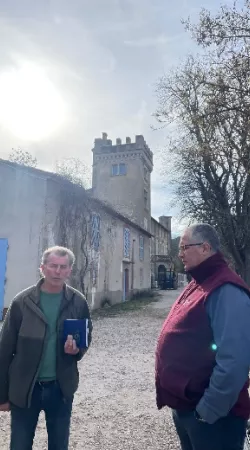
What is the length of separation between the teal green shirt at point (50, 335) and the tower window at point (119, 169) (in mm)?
27905

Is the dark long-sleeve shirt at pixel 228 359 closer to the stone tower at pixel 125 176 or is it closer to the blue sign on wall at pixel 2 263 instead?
the blue sign on wall at pixel 2 263

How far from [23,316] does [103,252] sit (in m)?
14.0

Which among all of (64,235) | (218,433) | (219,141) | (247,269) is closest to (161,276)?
(247,269)

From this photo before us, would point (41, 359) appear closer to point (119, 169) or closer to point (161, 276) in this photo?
point (119, 169)

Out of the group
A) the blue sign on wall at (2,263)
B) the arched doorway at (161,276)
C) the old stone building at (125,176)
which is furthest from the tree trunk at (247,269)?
the arched doorway at (161,276)

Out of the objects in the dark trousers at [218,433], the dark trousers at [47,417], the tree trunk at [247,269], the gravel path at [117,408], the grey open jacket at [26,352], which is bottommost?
the gravel path at [117,408]

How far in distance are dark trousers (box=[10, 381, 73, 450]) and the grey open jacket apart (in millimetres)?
74

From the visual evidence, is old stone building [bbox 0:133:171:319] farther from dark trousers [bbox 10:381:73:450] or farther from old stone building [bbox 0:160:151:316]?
dark trousers [bbox 10:381:73:450]

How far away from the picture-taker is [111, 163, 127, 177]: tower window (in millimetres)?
29997

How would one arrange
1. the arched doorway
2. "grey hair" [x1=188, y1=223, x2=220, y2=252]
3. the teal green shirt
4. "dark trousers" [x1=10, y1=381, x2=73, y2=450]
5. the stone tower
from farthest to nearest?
the arched doorway
the stone tower
the teal green shirt
"dark trousers" [x1=10, y1=381, x2=73, y2=450]
"grey hair" [x1=188, y1=223, x2=220, y2=252]

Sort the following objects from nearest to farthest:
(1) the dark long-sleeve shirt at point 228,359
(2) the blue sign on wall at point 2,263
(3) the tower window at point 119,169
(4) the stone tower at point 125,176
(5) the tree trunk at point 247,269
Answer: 1. (1) the dark long-sleeve shirt at point 228,359
2. (2) the blue sign on wall at point 2,263
3. (5) the tree trunk at point 247,269
4. (4) the stone tower at point 125,176
5. (3) the tower window at point 119,169

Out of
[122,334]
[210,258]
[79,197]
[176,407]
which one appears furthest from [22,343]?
[79,197]

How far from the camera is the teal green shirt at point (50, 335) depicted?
233 centimetres

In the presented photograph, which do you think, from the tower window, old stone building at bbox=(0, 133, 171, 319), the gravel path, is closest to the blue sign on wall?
old stone building at bbox=(0, 133, 171, 319)
